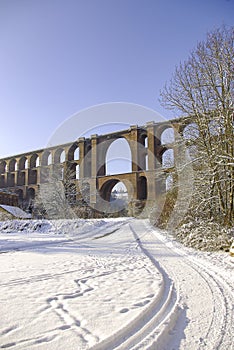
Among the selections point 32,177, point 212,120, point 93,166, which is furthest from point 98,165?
point 212,120

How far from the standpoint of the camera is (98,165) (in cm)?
3675

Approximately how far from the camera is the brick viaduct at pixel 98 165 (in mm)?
33219

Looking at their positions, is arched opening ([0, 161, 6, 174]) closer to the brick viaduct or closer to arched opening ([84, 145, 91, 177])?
the brick viaduct

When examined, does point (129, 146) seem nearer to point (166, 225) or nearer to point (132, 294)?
point (166, 225)

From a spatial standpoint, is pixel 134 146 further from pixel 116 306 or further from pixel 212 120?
pixel 116 306

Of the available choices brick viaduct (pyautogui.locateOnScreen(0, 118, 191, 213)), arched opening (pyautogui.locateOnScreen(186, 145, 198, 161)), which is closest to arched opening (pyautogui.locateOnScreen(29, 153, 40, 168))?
brick viaduct (pyautogui.locateOnScreen(0, 118, 191, 213))

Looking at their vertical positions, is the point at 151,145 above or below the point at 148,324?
above

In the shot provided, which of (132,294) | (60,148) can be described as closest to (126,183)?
(60,148)

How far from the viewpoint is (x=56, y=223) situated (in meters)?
14.3

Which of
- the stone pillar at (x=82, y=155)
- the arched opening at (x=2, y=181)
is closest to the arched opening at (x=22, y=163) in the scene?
the arched opening at (x=2, y=181)

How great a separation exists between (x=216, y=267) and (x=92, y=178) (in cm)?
3222

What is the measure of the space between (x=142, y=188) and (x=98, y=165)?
7.52 meters

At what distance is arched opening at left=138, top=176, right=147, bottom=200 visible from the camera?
33753mm

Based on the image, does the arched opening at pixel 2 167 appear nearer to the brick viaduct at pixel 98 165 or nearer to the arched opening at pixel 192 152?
the brick viaduct at pixel 98 165
